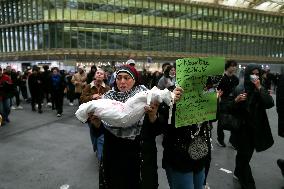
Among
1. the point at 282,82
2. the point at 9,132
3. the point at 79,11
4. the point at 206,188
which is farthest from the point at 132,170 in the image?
the point at 79,11

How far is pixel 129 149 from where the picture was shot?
2.86 metres

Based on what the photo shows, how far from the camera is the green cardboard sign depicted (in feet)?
9.20

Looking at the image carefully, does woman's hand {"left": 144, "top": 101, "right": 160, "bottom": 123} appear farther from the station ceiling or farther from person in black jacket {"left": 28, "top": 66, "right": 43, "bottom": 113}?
the station ceiling

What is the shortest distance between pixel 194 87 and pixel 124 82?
62 centimetres

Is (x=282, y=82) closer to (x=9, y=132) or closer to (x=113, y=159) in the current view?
(x=113, y=159)

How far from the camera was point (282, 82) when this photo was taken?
4.50 meters

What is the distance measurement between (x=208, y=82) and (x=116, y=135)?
102 centimetres

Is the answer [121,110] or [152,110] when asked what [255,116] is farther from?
[121,110]

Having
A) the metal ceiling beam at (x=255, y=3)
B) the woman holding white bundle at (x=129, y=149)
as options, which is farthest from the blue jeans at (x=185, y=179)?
the metal ceiling beam at (x=255, y=3)

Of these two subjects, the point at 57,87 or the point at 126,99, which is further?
the point at 57,87

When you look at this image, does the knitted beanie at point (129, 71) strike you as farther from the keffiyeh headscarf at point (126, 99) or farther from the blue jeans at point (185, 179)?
the blue jeans at point (185, 179)

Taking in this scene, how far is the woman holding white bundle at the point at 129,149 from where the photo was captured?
2.80 metres

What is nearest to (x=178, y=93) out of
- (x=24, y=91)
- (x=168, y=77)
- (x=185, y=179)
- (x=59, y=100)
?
(x=185, y=179)

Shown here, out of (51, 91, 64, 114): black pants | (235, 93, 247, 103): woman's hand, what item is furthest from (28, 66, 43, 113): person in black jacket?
(235, 93, 247, 103): woman's hand
